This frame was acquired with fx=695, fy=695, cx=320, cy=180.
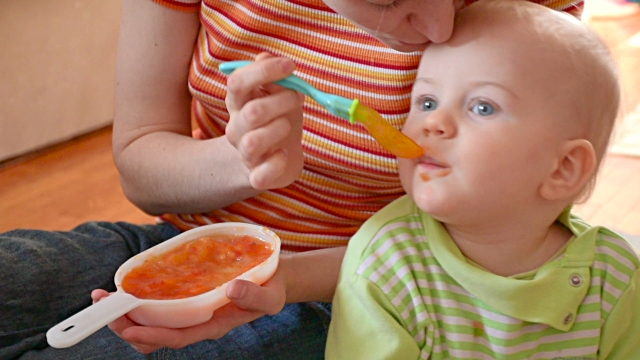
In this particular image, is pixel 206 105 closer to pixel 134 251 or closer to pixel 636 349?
pixel 134 251

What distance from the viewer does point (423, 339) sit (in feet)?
2.73

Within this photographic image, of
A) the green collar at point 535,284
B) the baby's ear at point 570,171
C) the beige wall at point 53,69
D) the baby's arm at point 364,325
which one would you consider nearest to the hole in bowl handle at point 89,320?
the baby's arm at point 364,325

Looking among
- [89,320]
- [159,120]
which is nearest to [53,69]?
[159,120]

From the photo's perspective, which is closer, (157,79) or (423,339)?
(423,339)

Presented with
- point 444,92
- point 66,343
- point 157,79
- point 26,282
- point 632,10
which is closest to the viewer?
A: point 66,343

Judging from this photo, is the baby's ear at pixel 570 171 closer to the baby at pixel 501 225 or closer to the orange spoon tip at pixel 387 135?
the baby at pixel 501 225

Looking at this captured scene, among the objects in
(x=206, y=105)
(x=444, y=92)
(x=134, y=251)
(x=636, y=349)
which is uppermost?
(x=444, y=92)

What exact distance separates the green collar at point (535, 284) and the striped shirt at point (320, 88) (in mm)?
155

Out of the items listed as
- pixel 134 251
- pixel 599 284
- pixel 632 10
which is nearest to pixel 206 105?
pixel 134 251

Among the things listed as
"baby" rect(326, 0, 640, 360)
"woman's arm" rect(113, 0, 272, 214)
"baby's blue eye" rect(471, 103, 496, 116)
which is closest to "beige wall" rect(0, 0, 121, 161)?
"woman's arm" rect(113, 0, 272, 214)

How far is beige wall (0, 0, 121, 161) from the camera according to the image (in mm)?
1969

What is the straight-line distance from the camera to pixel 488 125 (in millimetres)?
774

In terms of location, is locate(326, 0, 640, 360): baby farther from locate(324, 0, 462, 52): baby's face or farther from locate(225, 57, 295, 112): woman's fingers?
locate(225, 57, 295, 112): woman's fingers

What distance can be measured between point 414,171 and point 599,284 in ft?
0.91
